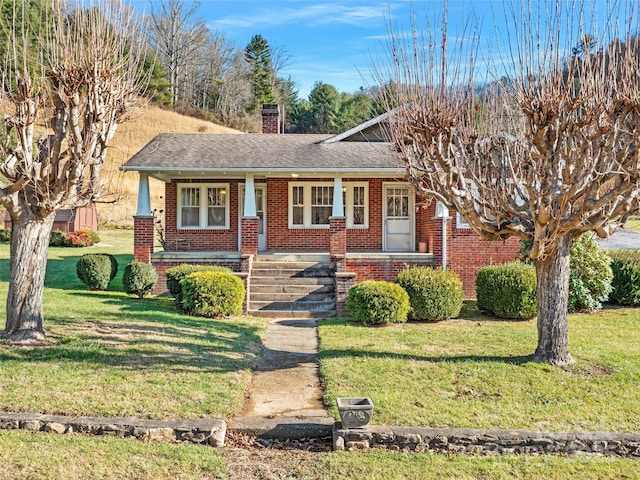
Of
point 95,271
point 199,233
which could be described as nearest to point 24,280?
point 95,271

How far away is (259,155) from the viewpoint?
16.6 meters

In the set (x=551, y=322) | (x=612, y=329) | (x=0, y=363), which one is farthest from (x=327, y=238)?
(x=0, y=363)

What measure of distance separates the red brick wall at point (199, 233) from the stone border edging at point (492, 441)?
1251 cm

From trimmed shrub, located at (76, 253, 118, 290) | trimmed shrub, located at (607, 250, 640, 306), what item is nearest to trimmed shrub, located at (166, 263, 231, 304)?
trimmed shrub, located at (76, 253, 118, 290)

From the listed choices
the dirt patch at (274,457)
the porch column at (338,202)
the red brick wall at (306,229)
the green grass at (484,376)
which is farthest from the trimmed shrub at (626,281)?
the dirt patch at (274,457)

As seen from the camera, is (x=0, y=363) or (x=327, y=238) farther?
(x=327, y=238)

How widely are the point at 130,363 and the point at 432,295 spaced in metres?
6.54

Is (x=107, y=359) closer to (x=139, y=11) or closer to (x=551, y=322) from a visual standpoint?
(x=139, y=11)

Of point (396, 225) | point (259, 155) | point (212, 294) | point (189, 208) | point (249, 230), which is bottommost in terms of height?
point (212, 294)

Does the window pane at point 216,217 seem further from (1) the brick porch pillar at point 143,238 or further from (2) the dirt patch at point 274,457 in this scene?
(2) the dirt patch at point 274,457

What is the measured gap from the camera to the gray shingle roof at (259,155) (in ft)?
50.5

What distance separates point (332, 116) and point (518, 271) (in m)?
42.1

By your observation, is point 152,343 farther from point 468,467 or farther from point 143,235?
point 143,235

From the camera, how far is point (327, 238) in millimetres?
17438
